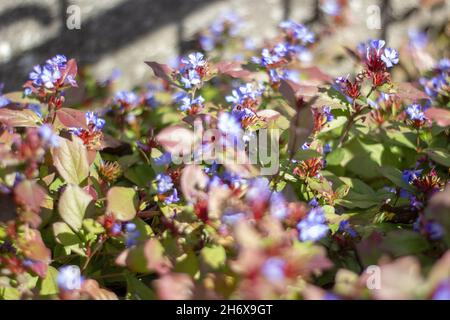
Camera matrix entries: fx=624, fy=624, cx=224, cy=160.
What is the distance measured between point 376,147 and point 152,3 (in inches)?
60.8

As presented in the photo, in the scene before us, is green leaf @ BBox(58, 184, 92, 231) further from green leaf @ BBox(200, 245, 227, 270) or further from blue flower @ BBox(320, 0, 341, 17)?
blue flower @ BBox(320, 0, 341, 17)

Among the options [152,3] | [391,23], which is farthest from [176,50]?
[391,23]

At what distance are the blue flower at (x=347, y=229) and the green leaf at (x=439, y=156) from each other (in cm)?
34

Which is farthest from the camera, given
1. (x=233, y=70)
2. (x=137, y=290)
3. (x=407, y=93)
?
(x=233, y=70)

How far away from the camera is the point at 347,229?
1.39 m

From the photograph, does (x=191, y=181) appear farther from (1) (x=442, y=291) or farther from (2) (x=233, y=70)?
(2) (x=233, y=70)

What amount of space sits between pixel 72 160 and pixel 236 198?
0.44m

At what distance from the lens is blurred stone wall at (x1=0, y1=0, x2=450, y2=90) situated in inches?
117

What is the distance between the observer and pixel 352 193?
5.42ft

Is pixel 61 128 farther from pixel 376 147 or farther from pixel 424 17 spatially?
pixel 424 17

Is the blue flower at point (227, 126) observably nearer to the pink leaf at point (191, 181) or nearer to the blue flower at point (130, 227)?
the pink leaf at point (191, 181)

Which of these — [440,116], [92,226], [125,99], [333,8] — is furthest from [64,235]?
[333,8]

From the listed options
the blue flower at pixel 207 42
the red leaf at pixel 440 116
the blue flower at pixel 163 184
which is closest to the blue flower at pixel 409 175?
the red leaf at pixel 440 116

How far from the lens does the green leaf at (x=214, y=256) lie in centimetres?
118
